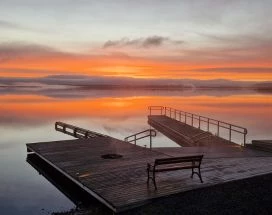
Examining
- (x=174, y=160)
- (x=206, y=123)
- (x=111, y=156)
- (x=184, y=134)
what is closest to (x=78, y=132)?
(x=184, y=134)

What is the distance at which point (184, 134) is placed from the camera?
29.8m

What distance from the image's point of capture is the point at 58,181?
16.9m

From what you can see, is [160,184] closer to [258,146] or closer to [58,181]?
[58,181]

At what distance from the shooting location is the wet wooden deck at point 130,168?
11.0 m

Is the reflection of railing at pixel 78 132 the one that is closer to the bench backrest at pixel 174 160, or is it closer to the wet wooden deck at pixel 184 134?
the wet wooden deck at pixel 184 134

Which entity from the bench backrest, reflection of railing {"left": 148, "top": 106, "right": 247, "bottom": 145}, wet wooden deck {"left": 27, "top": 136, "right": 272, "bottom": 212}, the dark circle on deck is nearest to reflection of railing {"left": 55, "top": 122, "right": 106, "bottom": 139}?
wet wooden deck {"left": 27, "top": 136, "right": 272, "bottom": 212}

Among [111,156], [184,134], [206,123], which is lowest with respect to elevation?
[206,123]

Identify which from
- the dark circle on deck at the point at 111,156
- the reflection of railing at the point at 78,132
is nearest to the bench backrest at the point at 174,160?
the dark circle on deck at the point at 111,156

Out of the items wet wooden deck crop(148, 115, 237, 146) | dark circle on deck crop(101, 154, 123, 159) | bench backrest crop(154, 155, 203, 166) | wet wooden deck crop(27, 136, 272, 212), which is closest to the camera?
wet wooden deck crop(27, 136, 272, 212)

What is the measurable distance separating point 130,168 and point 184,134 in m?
16.3

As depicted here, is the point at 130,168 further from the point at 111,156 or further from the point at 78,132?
the point at 78,132

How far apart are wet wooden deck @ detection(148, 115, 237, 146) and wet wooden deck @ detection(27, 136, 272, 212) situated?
5583 millimetres

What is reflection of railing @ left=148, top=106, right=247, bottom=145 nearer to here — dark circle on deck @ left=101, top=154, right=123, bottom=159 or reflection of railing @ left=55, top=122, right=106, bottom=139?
dark circle on deck @ left=101, top=154, right=123, bottom=159

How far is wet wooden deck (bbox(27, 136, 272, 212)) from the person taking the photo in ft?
36.0
